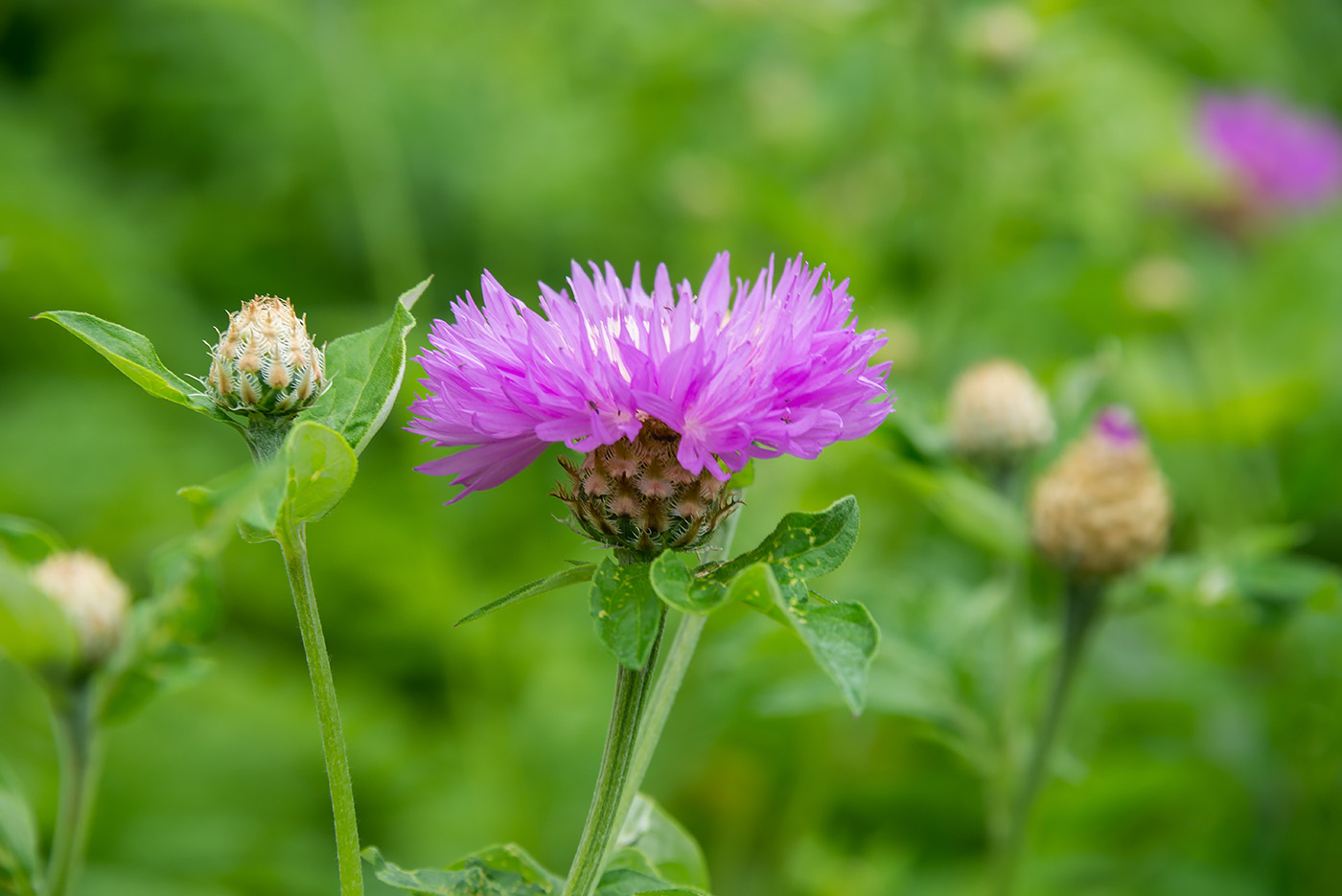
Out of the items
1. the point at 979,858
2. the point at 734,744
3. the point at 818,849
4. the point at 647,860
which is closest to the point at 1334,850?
the point at 979,858

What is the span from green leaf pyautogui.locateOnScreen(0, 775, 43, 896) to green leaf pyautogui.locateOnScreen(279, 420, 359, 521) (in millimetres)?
431

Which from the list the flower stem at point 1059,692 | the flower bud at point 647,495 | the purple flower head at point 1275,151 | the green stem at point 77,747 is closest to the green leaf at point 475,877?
the flower bud at point 647,495

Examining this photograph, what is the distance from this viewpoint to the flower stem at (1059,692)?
1.47 m

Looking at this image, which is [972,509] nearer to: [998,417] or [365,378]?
[998,417]

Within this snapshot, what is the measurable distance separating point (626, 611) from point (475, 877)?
0.23 meters

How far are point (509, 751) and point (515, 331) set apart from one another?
171 centimetres

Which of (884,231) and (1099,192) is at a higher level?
(884,231)

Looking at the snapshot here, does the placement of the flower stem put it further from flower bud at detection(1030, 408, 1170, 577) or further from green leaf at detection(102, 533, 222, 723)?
green leaf at detection(102, 533, 222, 723)

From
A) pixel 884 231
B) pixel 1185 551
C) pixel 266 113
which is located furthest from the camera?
pixel 266 113

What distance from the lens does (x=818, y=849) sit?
6.98 feet

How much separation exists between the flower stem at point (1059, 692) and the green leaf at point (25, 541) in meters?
1.08

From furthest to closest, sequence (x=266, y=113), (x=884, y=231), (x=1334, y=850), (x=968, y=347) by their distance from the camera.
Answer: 1. (x=266, y=113)
2. (x=884, y=231)
3. (x=968, y=347)
4. (x=1334, y=850)

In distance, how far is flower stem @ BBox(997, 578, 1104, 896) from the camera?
1.47 metres

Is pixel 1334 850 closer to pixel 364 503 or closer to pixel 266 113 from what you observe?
pixel 364 503
